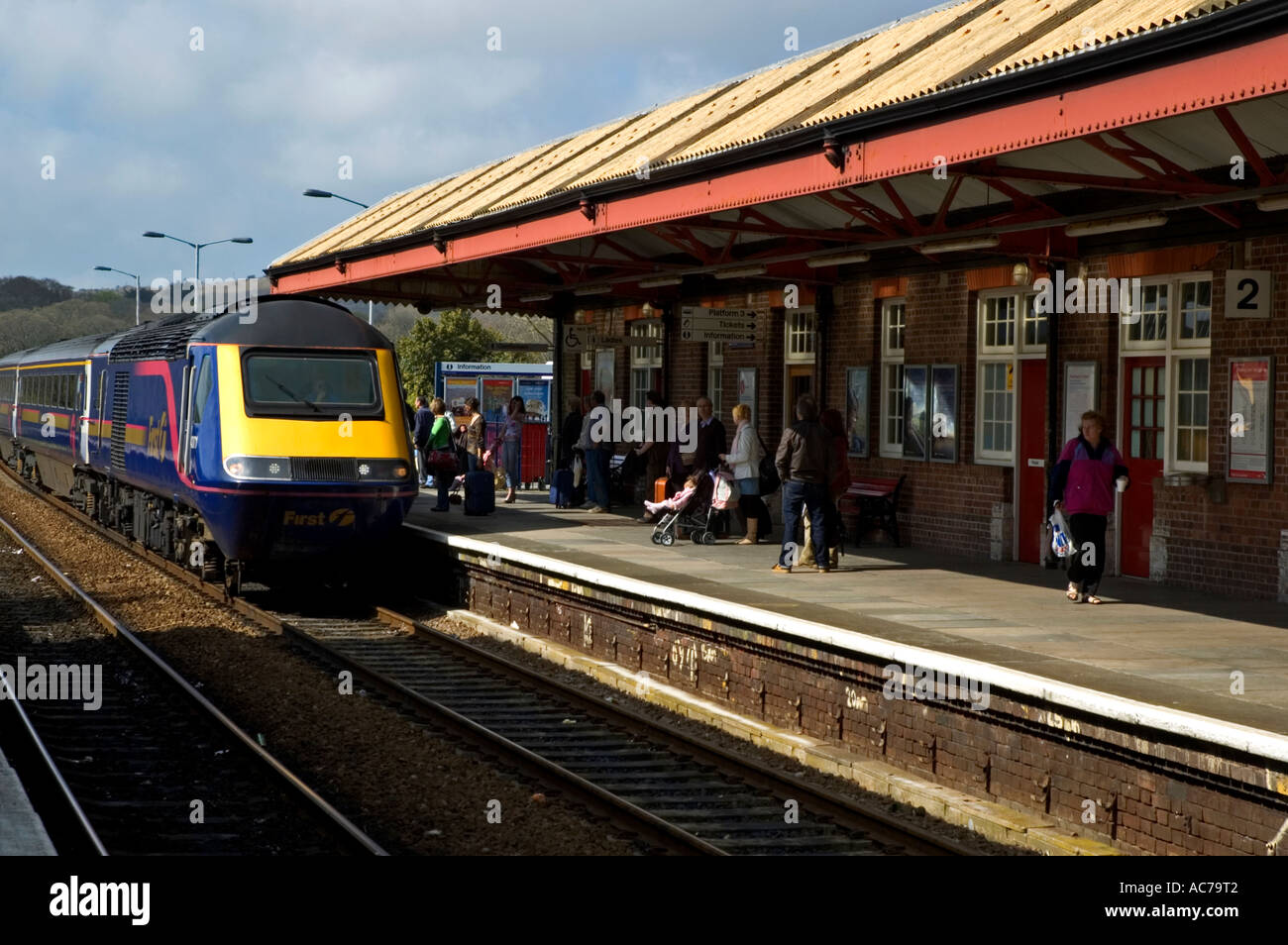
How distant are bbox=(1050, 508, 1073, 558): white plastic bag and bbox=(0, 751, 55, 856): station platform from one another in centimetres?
804

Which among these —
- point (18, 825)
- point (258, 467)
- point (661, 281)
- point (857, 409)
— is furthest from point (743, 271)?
point (18, 825)

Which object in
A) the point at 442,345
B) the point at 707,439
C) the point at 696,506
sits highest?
the point at 442,345

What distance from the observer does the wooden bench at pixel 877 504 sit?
17391 millimetres

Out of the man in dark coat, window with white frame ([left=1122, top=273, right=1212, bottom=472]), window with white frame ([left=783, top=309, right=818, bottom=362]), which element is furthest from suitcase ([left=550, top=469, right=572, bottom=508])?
window with white frame ([left=1122, top=273, right=1212, bottom=472])

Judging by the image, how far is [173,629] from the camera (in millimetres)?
14891

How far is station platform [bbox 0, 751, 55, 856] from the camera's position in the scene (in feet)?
22.4

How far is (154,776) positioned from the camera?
938 cm

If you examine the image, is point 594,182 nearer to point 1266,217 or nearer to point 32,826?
point 1266,217

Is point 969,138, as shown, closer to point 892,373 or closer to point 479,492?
point 892,373

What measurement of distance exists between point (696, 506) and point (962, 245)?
15.6 ft

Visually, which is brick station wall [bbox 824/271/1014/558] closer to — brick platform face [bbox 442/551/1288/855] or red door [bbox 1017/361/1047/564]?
red door [bbox 1017/361/1047/564]

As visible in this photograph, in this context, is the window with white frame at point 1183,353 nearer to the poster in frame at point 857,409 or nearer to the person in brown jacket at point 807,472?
the person in brown jacket at point 807,472

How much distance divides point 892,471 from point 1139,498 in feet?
12.9
